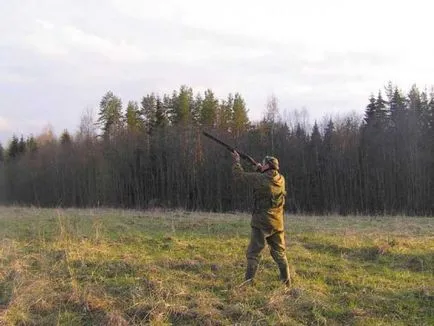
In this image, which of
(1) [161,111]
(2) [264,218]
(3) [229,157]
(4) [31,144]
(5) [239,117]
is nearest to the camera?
(2) [264,218]

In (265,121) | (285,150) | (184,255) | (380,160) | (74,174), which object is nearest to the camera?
(184,255)

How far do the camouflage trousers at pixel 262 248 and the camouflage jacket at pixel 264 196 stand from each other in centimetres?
12

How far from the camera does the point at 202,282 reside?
880 cm

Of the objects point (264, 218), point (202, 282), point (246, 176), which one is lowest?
point (202, 282)

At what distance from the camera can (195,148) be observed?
176ft

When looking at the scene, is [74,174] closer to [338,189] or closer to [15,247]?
[338,189]

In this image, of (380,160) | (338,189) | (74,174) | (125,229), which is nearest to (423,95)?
(380,160)

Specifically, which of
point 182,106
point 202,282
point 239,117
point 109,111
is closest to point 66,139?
point 109,111

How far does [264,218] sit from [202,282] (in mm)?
1603

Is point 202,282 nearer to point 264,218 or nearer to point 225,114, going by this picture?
point 264,218

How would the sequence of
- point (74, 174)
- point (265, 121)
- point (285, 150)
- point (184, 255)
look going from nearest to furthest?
point (184, 255)
point (285, 150)
point (265, 121)
point (74, 174)

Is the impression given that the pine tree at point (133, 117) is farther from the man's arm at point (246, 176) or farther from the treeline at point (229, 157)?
the man's arm at point (246, 176)

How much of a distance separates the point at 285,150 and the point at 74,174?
88.3 ft

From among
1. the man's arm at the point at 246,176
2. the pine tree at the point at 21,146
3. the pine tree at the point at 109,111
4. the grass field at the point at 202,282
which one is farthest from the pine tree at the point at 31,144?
the man's arm at the point at 246,176
